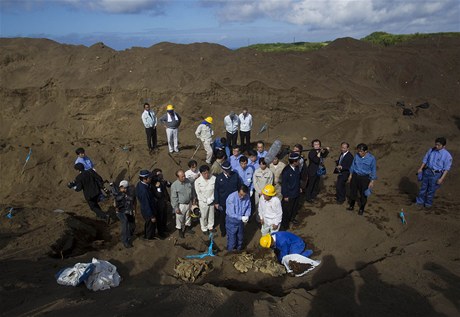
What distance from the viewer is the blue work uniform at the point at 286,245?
616 cm

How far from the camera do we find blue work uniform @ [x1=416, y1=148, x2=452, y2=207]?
705 cm

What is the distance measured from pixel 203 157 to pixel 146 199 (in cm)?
454

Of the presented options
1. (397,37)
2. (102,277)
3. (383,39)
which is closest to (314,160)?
(102,277)

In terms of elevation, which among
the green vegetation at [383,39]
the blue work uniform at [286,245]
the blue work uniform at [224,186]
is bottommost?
the blue work uniform at [286,245]

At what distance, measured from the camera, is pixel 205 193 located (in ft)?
22.7

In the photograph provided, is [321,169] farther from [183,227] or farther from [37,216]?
[37,216]

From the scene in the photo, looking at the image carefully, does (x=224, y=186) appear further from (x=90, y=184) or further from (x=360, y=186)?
(x=90, y=184)

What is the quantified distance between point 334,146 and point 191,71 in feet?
24.4

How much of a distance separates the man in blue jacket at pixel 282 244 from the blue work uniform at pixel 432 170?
342 cm

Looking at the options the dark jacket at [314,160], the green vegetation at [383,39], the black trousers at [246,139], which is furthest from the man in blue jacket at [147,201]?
the green vegetation at [383,39]

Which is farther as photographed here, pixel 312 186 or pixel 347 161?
pixel 312 186

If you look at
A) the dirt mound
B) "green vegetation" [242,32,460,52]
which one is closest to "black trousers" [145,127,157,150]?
the dirt mound

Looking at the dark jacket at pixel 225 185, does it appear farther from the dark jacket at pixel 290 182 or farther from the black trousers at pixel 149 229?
the black trousers at pixel 149 229

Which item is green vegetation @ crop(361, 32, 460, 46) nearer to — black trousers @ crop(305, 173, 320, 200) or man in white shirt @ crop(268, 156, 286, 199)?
black trousers @ crop(305, 173, 320, 200)
